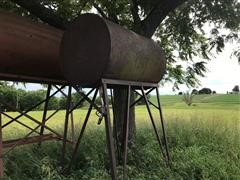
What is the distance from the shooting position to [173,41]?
1192cm

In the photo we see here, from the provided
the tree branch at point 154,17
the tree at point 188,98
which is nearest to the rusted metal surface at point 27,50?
the tree branch at point 154,17

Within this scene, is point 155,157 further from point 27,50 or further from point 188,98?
point 188,98

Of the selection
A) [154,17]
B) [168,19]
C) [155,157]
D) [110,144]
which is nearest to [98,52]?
[110,144]

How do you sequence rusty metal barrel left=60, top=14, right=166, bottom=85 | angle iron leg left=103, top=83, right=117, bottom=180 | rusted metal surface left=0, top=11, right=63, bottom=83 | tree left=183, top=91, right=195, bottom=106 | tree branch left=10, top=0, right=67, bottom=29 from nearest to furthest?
1. angle iron leg left=103, top=83, right=117, bottom=180
2. rusty metal barrel left=60, top=14, right=166, bottom=85
3. rusted metal surface left=0, top=11, right=63, bottom=83
4. tree branch left=10, top=0, right=67, bottom=29
5. tree left=183, top=91, right=195, bottom=106

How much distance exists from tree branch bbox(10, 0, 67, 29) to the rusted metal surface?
48 cm

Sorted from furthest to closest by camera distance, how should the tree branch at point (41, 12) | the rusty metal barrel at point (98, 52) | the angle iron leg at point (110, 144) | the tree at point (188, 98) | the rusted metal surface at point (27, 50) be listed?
the tree at point (188, 98)
the tree branch at point (41, 12)
the rusted metal surface at point (27, 50)
the rusty metal barrel at point (98, 52)
the angle iron leg at point (110, 144)

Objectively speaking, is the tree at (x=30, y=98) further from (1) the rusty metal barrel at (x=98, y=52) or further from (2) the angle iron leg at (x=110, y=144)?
(2) the angle iron leg at (x=110, y=144)

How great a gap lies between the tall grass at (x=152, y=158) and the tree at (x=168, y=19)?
1059 millimetres

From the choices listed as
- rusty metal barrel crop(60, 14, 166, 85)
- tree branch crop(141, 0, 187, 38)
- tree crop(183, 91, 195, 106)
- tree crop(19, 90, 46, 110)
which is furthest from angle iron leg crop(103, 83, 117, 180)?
tree crop(19, 90, 46, 110)

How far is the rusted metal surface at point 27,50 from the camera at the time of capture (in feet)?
21.2

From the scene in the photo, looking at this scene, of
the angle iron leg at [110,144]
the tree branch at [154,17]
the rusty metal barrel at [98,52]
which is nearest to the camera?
the angle iron leg at [110,144]

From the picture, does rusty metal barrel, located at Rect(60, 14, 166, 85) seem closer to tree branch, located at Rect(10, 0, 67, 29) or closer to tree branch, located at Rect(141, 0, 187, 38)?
tree branch, located at Rect(10, 0, 67, 29)

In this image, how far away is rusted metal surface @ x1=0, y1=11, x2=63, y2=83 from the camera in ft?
21.2

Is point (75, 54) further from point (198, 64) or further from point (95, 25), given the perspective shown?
point (198, 64)
